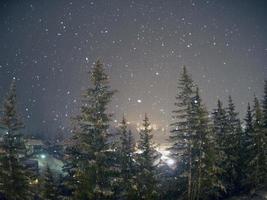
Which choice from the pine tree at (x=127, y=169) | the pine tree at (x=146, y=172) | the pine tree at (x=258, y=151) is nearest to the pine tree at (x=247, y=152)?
the pine tree at (x=258, y=151)

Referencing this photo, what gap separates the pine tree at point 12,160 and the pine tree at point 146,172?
1067cm

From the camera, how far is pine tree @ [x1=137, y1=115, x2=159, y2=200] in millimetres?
34531

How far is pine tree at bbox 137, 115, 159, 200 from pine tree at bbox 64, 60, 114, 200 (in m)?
5.92

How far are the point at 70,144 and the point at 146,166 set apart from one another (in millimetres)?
8477

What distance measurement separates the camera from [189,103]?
37531 millimetres

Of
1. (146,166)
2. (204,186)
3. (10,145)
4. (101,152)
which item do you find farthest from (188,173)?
(10,145)

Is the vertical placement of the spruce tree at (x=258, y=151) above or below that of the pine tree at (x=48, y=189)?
above

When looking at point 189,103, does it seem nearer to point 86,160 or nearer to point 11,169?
point 86,160

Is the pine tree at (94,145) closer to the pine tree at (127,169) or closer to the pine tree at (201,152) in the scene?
the pine tree at (127,169)

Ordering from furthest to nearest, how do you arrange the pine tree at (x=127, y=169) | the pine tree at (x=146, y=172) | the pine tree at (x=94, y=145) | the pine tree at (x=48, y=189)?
the pine tree at (x=48, y=189)
the pine tree at (x=146, y=172)
the pine tree at (x=127, y=169)
the pine tree at (x=94, y=145)

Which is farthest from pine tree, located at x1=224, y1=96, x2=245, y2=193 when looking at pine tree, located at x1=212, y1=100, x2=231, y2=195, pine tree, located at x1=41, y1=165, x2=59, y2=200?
pine tree, located at x1=41, y1=165, x2=59, y2=200

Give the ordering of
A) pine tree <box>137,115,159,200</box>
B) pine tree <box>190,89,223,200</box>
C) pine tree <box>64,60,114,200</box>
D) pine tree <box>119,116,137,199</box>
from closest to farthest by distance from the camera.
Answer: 1. pine tree <box>64,60,114,200</box>
2. pine tree <box>119,116,137,199</box>
3. pine tree <box>137,115,159,200</box>
4. pine tree <box>190,89,223,200</box>

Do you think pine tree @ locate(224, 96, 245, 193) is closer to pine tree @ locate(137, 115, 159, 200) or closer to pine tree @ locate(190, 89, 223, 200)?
pine tree @ locate(190, 89, 223, 200)

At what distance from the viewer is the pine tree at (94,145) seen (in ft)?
95.0
